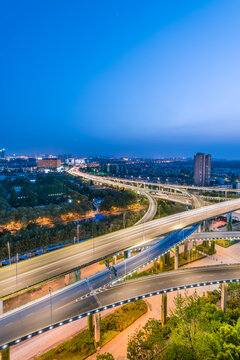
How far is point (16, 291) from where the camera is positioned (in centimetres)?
1578

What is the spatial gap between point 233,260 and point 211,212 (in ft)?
31.4

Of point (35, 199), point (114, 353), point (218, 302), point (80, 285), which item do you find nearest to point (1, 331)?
point (80, 285)

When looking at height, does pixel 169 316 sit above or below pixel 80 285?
below

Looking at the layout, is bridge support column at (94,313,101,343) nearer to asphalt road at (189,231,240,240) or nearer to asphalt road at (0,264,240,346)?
asphalt road at (0,264,240,346)

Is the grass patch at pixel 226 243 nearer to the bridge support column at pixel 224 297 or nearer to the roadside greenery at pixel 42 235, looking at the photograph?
the roadside greenery at pixel 42 235

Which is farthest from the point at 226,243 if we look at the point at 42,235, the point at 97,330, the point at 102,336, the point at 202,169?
the point at 202,169

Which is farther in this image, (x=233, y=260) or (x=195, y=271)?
(x=233, y=260)

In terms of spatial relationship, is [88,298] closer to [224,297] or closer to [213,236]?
[224,297]

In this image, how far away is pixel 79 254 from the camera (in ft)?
72.1

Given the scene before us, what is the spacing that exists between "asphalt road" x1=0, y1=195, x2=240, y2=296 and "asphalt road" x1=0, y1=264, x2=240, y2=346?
95.3 inches

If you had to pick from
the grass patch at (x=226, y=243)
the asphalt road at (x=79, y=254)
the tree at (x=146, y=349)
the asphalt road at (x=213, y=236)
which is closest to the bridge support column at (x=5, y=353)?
the asphalt road at (x=79, y=254)

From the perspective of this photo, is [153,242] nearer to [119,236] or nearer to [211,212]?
[119,236]

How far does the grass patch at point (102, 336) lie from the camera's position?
1604 centimetres

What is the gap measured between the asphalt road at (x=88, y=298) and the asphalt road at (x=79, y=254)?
242cm
